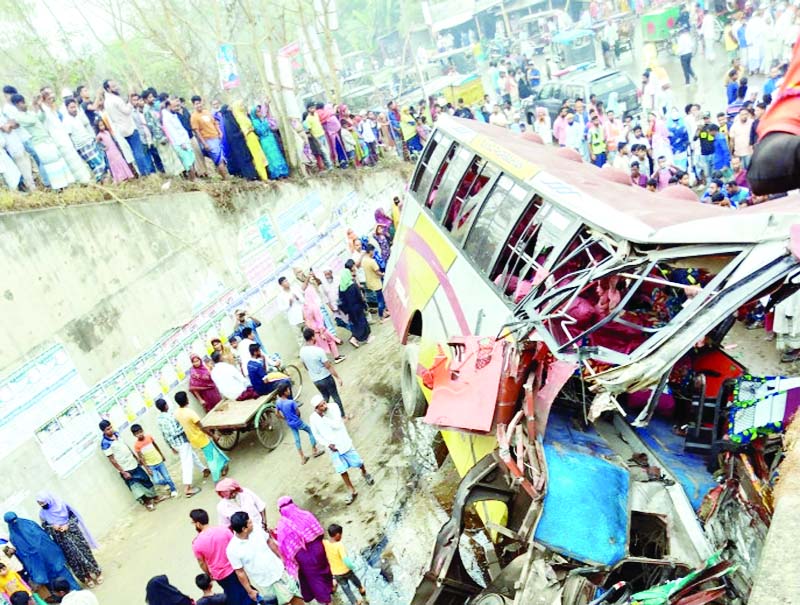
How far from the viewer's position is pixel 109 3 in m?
18.7

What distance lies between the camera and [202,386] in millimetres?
9500

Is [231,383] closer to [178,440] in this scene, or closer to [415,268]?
[178,440]

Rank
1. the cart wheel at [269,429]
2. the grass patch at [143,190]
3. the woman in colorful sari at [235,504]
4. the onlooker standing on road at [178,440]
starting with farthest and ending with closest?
the cart wheel at [269,429], the grass patch at [143,190], the onlooker standing on road at [178,440], the woman in colorful sari at [235,504]

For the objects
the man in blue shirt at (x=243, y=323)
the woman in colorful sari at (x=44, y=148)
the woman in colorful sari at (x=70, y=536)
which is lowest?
the woman in colorful sari at (x=70, y=536)

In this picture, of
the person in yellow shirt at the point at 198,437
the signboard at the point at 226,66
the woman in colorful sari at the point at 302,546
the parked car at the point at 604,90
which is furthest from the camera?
the parked car at the point at 604,90

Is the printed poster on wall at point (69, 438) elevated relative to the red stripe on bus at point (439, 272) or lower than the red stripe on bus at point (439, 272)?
lower

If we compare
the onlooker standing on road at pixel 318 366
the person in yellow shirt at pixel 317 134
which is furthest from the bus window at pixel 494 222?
the person in yellow shirt at pixel 317 134

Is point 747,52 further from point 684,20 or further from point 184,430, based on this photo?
point 184,430

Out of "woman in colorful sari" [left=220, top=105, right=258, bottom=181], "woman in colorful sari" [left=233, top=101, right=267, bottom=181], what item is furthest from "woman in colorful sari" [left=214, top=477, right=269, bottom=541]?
"woman in colorful sari" [left=233, top=101, right=267, bottom=181]

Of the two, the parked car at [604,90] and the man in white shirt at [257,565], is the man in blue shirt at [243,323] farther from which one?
the parked car at [604,90]

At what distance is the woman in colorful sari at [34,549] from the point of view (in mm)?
6844

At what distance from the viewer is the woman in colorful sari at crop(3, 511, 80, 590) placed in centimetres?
684

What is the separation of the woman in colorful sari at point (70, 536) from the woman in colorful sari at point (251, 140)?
6981mm

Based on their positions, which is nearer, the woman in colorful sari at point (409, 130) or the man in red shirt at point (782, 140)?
the man in red shirt at point (782, 140)
